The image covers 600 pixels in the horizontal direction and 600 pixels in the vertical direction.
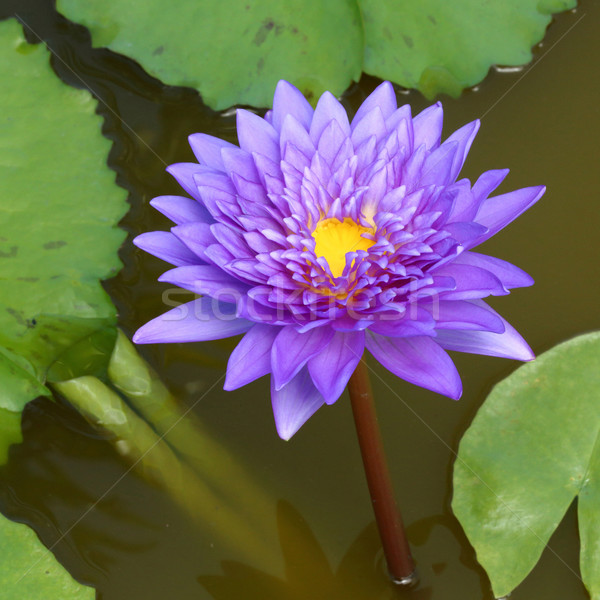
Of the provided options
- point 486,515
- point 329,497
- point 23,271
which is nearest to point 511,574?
point 486,515

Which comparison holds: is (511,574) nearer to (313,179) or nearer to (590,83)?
(313,179)

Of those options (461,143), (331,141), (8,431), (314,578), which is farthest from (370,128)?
(8,431)

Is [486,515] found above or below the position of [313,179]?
below

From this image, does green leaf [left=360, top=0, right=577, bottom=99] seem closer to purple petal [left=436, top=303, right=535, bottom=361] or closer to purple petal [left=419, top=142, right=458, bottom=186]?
purple petal [left=419, top=142, right=458, bottom=186]

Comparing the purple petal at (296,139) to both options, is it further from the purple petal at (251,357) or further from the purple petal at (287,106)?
the purple petal at (251,357)

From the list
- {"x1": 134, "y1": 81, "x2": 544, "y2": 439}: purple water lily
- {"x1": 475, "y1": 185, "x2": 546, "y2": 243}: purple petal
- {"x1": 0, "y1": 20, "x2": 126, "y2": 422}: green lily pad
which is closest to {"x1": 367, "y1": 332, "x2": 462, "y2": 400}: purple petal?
{"x1": 134, "y1": 81, "x2": 544, "y2": 439}: purple water lily

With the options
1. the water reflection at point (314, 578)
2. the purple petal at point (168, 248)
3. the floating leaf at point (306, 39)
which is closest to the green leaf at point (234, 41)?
the floating leaf at point (306, 39)
